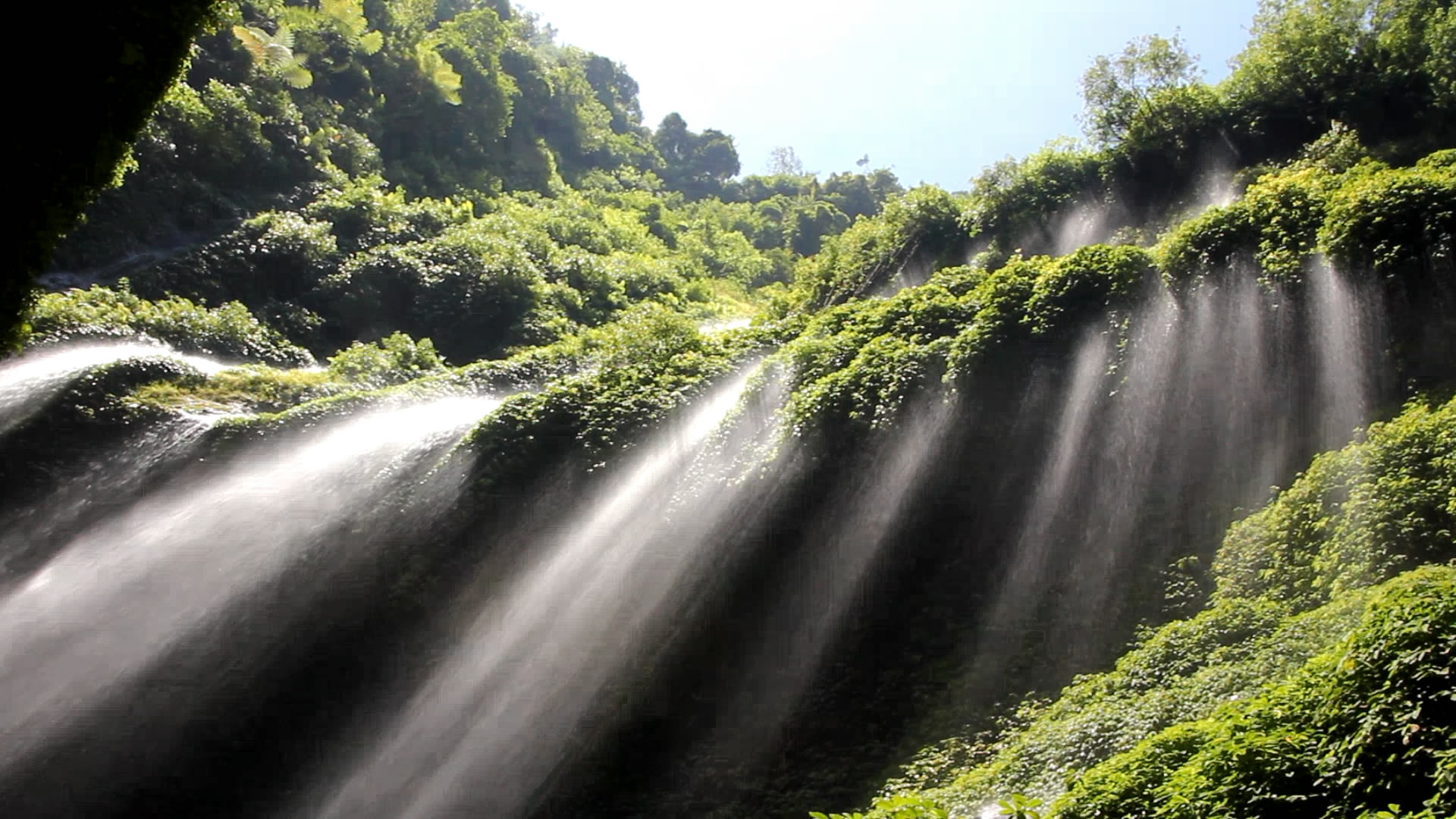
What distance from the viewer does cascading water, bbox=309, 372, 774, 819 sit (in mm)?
12172

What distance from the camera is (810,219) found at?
67062 millimetres

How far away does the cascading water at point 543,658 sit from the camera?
479 inches

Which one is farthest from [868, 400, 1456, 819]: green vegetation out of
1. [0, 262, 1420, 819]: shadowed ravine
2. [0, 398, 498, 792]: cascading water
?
[0, 398, 498, 792]: cascading water

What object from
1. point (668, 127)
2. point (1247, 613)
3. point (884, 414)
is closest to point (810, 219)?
point (668, 127)

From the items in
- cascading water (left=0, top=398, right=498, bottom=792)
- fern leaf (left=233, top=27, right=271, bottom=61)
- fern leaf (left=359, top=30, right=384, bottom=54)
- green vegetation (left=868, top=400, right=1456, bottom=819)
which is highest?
fern leaf (left=359, top=30, right=384, bottom=54)

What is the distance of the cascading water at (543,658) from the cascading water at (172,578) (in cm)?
260

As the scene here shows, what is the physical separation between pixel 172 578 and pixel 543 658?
21.2 feet

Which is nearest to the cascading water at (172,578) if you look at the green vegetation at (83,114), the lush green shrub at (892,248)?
the green vegetation at (83,114)

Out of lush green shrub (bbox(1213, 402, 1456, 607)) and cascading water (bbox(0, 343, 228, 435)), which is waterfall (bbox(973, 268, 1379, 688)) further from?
cascading water (bbox(0, 343, 228, 435))

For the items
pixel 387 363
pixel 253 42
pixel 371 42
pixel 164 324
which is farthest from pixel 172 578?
pixel 371 42

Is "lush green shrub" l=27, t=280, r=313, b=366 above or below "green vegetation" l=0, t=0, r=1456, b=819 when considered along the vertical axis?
below

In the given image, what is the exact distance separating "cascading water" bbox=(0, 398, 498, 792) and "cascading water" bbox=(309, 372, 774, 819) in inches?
102

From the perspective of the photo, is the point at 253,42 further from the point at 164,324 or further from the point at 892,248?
the point at 892,248

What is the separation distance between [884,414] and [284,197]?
26504mm
